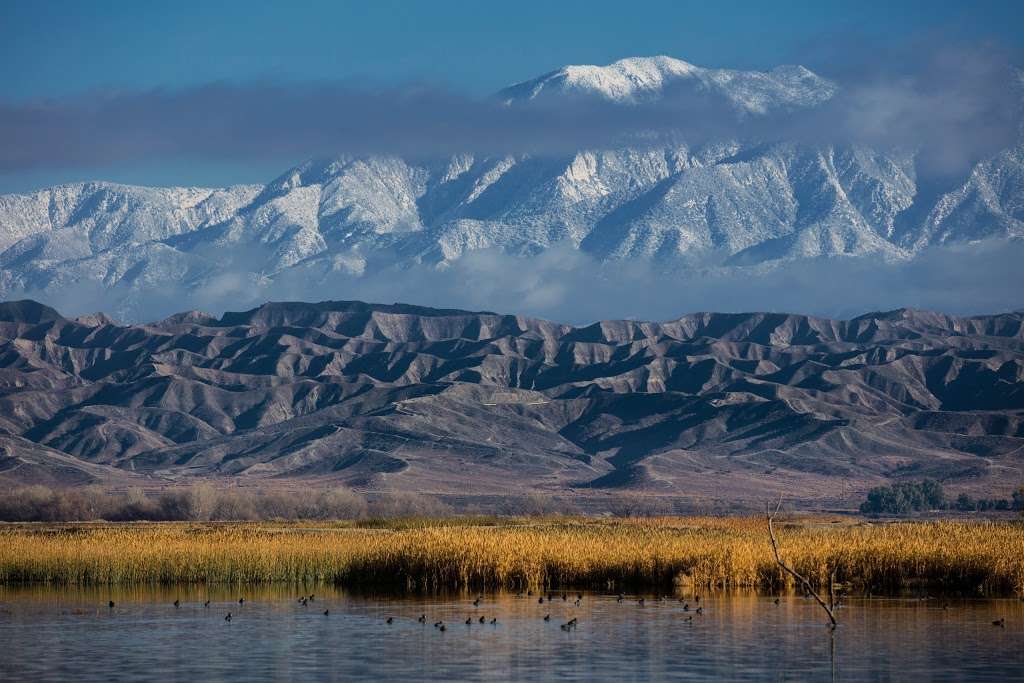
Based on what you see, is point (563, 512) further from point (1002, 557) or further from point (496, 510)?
point (1002, 557)

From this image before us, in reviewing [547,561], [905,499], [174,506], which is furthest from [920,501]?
[547,561]

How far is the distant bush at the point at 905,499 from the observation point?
559ft

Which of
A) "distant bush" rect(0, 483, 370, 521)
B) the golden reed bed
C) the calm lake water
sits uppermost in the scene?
"distant bush" rect(0, 483, 370, 521)

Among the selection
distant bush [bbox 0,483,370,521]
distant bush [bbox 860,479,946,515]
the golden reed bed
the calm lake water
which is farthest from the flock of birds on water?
distant bush [bbox 860,479,946,515]

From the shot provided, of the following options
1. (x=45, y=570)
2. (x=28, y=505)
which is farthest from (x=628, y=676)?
(x=28, y=505)

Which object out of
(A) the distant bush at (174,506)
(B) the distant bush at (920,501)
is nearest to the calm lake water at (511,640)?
(A) the distant bush at (174,506)

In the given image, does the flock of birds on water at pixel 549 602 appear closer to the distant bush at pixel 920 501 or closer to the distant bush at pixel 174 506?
the distant bush at pixel 174 506

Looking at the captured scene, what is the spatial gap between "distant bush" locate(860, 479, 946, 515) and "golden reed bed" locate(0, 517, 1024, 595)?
103180 mm

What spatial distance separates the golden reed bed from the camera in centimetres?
5412

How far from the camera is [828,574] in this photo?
174ft

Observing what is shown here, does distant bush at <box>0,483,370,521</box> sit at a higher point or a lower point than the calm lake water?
higher

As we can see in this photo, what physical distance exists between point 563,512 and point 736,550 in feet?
332

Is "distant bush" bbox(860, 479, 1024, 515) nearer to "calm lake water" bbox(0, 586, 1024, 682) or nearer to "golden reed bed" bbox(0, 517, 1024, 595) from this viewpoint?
"golden reed bed" bbox(0, 517, 1024, 595)

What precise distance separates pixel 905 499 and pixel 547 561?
121m
